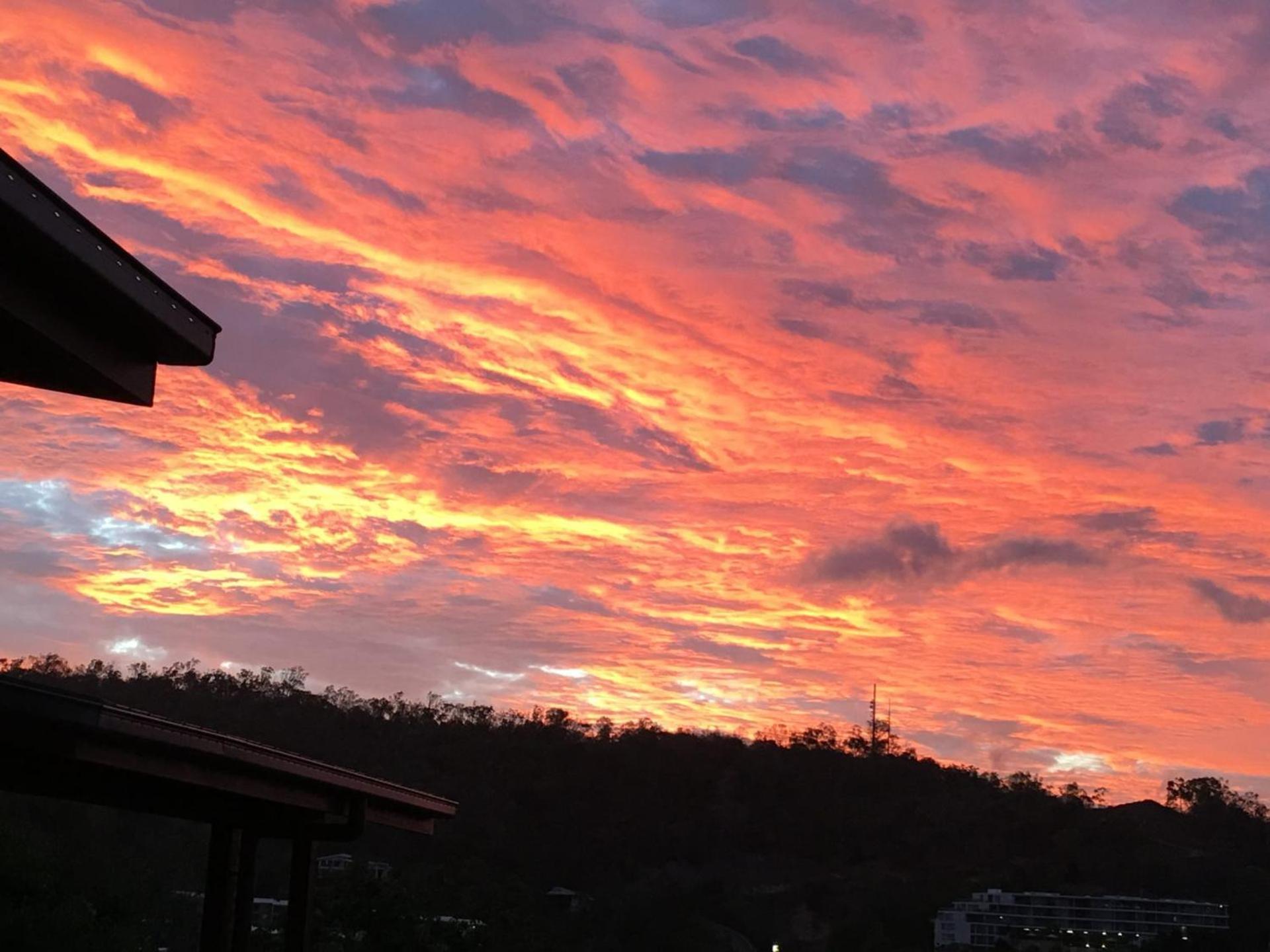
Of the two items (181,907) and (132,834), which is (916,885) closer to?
(132,834)

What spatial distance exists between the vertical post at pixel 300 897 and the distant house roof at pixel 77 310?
909 centimetres

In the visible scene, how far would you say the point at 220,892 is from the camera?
56.9ft

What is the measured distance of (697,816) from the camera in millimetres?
115812

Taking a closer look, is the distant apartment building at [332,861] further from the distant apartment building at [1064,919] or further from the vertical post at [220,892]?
the vertical post at [220,892]

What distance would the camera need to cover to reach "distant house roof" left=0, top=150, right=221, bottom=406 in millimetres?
9234

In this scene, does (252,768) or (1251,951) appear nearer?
(252,768)

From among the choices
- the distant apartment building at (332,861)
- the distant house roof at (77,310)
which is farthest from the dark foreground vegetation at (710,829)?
the distant house roof at (77,310)

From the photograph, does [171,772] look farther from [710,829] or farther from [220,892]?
[710,829]

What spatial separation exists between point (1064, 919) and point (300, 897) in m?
82.9

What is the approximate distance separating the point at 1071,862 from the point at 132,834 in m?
71.5

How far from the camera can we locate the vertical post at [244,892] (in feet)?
57.9

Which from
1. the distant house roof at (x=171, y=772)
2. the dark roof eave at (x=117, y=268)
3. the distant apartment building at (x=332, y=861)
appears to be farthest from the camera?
the distant apartment building at (x=332, y=861)

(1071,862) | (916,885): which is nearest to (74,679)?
(916,885)

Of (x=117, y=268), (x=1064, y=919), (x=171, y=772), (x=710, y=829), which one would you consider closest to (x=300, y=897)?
(x=171, y=772)
